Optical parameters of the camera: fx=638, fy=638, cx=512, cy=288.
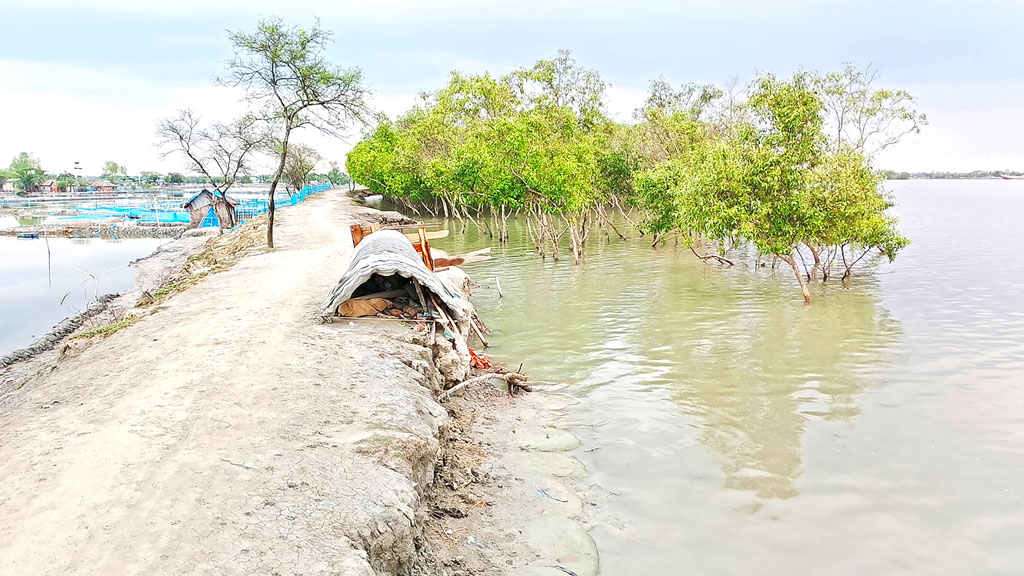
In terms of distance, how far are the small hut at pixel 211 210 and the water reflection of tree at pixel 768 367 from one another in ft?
120

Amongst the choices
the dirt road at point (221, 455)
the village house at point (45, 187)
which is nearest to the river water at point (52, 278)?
the dirt road at point (221, 455)

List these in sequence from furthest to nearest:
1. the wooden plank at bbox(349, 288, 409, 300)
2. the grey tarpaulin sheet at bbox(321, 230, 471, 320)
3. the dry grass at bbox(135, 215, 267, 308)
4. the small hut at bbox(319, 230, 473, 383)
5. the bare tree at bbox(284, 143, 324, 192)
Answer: the bare tree at bbox(284, 143, 324, 192) < the dry grass at bbox(135, 215, 267, 308) < the wooden plank at bbox(349, 288, 409, 300) < the grey tarpaulin sheet at bbox(321, 230, 471, 320) < the small hut at bbox(319, 230, 473, 383)

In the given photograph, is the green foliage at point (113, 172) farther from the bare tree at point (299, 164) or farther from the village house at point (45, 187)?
the bare tree at point (299, 164)

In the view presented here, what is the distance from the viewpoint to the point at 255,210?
61.2 meters

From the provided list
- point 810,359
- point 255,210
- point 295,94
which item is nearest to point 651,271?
point 810,359

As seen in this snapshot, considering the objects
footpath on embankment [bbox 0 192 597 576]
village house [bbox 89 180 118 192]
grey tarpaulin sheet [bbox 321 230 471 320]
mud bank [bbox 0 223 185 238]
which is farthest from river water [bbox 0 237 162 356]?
village house [bbox 89 180 118 192]

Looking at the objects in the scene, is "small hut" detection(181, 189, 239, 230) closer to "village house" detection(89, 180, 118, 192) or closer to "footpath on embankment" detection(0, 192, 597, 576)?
"footpath on embankment" detection(0, 192, 597, 576)

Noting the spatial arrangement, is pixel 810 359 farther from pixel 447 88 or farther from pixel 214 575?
pixel 447 88

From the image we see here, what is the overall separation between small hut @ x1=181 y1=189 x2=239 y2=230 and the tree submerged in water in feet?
36.4

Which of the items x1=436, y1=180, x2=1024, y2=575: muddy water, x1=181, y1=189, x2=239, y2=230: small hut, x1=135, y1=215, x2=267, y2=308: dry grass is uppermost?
x1=181, y1=189, x2=239, y2=230: small hut

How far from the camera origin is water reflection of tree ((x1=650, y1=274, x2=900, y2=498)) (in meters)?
8.36

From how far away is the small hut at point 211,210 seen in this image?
45188 millimetres

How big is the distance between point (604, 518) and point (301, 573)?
3493 millimetres

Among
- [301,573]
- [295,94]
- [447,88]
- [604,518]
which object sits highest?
[447,88]
